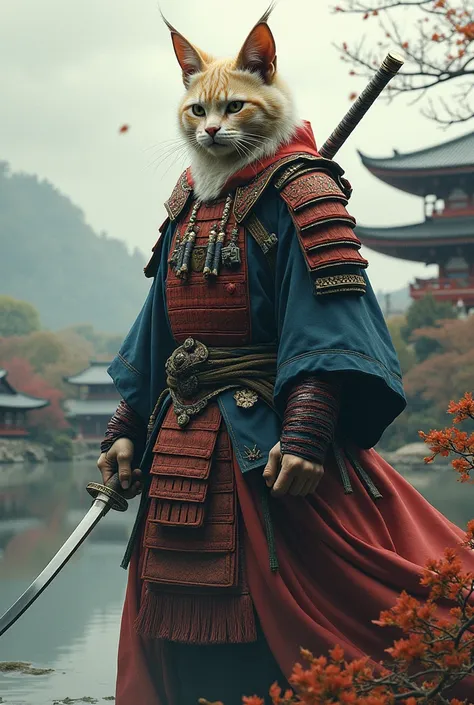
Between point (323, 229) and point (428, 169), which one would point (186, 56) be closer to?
point (323, 229)

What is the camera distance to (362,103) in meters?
2.56

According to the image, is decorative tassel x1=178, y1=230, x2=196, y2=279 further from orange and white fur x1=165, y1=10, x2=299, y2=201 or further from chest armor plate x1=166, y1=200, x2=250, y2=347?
orange and white fur x1=165, y1=10, x2=299, y2=201

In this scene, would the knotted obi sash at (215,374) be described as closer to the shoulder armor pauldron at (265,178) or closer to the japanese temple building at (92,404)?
the shoulder armor pauldron at (265,178)

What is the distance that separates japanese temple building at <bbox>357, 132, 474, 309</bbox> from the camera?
25.2 metres

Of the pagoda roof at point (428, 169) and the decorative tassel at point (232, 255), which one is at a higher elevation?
the pagoda roof at point (428, 169)

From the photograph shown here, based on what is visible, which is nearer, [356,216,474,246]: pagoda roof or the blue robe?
the blue robe

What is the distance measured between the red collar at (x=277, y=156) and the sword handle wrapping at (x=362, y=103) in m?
0.06

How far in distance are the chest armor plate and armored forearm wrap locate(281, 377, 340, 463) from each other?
0.90 feet

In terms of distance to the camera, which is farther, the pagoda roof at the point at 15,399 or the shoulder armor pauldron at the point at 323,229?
the pagoda roof at the point at 15,399

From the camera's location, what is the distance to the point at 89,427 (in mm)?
33094

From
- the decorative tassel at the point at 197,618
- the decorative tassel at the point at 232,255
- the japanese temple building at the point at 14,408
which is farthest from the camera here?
the japanese temple building at the point at 14,408

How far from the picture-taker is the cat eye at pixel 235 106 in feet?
8.30

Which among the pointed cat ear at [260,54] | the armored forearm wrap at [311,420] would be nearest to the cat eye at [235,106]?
the pointed cat ear at [260,54]

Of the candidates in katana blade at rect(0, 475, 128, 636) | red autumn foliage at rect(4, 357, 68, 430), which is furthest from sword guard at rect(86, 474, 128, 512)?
red autumn foliage at rect(4, 357, 68, 430)
